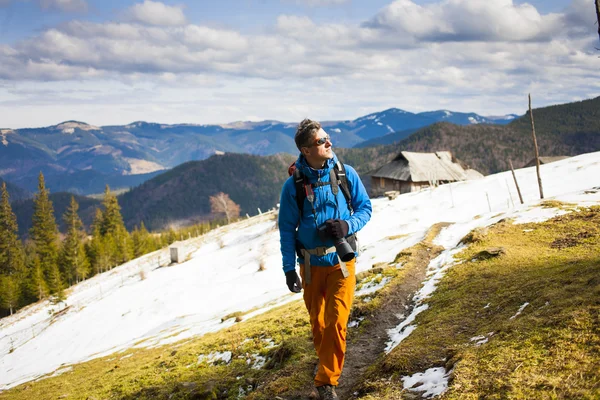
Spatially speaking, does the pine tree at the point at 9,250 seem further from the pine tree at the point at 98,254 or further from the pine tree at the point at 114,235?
the pine tree at the point at 114,235

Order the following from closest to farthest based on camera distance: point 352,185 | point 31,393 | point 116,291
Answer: point 352,185, point 31,393, point 116,291

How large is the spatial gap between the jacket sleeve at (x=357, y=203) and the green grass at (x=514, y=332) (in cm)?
207

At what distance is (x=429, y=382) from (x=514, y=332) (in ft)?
4.21

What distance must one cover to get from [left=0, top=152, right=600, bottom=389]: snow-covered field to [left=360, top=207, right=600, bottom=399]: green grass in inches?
291

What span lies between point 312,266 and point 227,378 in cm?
394

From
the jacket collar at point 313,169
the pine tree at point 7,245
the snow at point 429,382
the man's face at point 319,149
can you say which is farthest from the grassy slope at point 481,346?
the pine tree at point 7,245

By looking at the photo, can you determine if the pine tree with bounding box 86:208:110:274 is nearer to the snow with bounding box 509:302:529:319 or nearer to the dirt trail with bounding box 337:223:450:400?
the dirt trail with bounding box 337:223:450:400

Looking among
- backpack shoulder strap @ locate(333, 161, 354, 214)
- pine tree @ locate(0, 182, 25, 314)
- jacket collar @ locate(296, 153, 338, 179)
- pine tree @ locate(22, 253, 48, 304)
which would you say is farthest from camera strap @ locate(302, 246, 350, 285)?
pine tree @ locate(0, 182, 25, 314)

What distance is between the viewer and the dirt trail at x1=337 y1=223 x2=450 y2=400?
21.7 feet

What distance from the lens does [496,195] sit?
40.0 metres

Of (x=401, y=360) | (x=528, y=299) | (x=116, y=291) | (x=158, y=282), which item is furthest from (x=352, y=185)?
(x=116, y=291)

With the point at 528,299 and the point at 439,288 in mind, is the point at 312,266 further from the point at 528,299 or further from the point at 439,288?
the point at 439,288

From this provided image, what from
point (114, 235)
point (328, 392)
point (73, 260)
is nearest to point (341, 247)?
point (328, 392)

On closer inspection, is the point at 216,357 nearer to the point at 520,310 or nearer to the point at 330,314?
the point at 330,314
